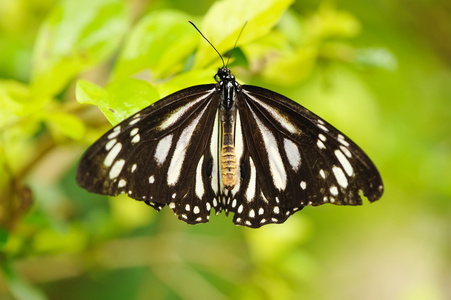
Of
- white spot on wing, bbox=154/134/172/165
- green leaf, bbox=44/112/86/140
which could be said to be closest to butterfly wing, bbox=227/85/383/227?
white spot on wing, bbox=154/134/172/165

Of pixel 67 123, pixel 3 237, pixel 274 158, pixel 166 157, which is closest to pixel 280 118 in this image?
pixel 274 158

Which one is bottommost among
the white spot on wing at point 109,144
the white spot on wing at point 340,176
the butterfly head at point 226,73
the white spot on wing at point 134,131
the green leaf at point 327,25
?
the white spot on wing at point 109,144

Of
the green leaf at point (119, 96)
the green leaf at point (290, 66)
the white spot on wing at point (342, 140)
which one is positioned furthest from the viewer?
the green leaf at point (290, 66)

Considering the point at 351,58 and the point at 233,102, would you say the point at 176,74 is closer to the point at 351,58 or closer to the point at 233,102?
the point at 233,102

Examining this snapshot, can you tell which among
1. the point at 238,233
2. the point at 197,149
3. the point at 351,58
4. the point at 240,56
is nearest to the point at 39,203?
the point at 197,149

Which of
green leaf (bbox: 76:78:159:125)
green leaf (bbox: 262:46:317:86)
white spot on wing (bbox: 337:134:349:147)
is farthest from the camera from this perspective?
green leaf (bbox: 262:46:317:86)

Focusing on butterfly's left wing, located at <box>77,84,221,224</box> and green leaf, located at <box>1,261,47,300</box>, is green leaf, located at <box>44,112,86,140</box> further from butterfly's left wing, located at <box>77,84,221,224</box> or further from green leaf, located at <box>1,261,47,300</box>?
green leaf, located at <box>1,261,47,300</box>

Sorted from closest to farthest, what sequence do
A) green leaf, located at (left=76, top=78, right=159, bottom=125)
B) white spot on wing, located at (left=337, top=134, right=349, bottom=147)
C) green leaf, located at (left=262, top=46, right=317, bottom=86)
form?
green leaf, located at (left=76, top=78, right=159, bottom=125) < white spot on wing, located at (left=337, top=134, right=349, bottom=147) < green leaf, located at (left=262, top=46, right=317, bottom=86)

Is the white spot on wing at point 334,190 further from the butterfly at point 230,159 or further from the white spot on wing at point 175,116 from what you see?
the white spot on wing at point 175,116

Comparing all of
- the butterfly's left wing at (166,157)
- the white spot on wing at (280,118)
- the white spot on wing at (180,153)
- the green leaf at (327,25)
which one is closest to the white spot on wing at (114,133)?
the butterfly's left wing at (166,157)
